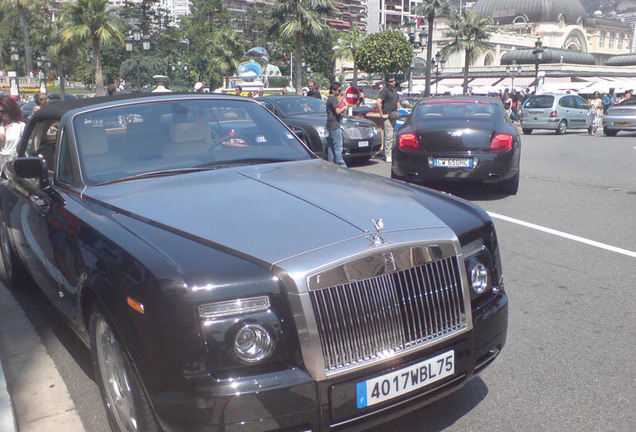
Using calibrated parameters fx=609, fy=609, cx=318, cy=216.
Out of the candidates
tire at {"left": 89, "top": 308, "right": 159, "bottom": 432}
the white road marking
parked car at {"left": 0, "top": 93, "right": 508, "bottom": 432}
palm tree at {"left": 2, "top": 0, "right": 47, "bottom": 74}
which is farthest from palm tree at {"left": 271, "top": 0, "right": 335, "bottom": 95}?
tire at {"left": 89, "top": 308, "right": 159, "bottom": 432}

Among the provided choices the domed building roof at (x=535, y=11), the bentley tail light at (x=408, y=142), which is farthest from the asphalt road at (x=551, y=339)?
the domed building roof at (x=535, y=11)

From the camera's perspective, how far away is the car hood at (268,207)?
2.60 m

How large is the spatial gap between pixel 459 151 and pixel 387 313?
685 centimetres

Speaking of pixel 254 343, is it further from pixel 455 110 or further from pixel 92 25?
pixel 92 25

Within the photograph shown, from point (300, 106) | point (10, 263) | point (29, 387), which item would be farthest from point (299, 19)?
point (29, 387)

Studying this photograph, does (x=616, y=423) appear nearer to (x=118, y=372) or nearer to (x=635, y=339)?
(x=635, y=339)

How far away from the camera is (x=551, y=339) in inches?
161

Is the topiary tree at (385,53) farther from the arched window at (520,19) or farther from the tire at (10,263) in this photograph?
the tire at (10,263)

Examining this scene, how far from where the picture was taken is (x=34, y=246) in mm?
4109

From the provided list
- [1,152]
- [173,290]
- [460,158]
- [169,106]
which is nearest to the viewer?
[173,290]

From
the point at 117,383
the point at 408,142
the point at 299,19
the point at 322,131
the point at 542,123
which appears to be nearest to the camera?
the point at 117,383

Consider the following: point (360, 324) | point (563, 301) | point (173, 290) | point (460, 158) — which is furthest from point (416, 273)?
point (460, 158)

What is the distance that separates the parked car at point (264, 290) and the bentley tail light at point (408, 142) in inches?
225

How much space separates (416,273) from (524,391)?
132 cm
